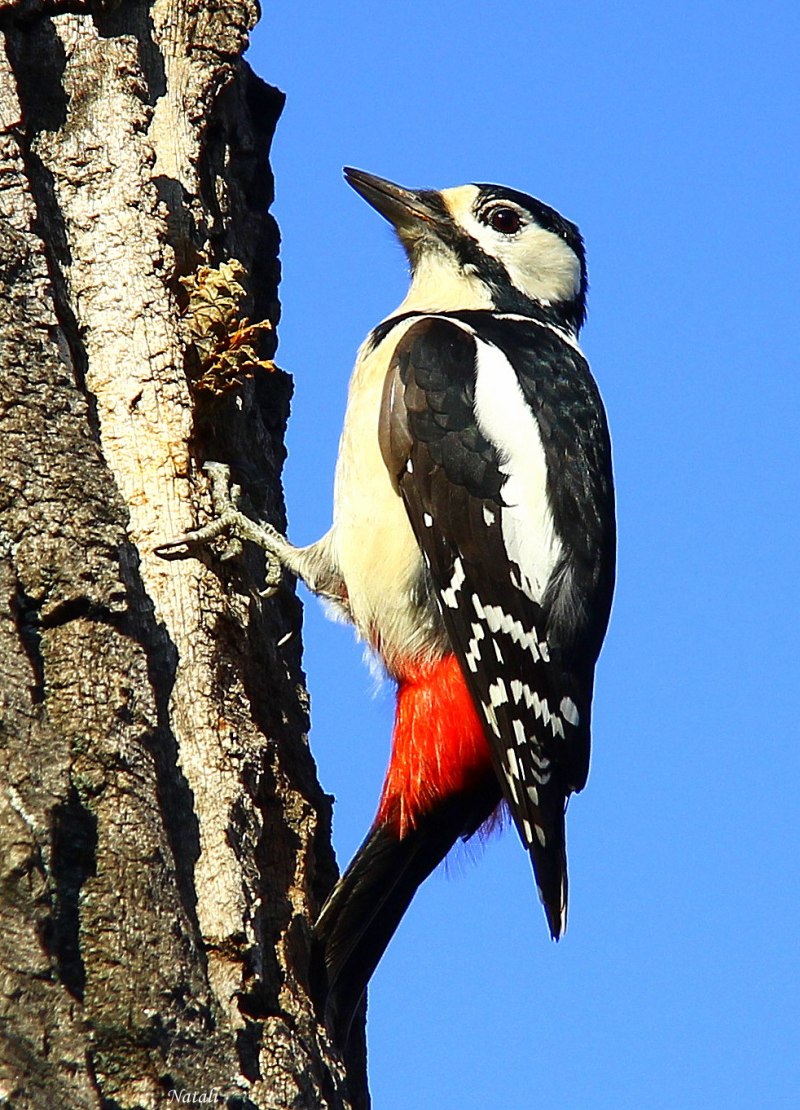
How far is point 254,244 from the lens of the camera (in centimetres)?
388

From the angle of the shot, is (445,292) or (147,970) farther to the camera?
(445,292)

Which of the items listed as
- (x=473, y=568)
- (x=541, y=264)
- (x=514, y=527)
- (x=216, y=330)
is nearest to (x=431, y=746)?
(x=473, y=568)

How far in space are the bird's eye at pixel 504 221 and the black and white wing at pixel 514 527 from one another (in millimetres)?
786

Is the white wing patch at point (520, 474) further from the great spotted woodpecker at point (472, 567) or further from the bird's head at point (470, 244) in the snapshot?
the bird's head at point (470, 244)

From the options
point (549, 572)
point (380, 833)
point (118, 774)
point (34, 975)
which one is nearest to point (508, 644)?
point (549, 572)

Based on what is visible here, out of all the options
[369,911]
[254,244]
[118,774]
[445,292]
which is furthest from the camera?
[445,292]

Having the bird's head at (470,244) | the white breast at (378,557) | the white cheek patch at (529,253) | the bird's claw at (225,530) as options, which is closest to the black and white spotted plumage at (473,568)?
the white breast at (378,557)

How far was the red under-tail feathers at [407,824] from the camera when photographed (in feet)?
9.80

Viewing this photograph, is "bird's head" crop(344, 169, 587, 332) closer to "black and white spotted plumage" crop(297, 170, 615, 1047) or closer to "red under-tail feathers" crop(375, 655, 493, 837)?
"black and white spotted plumage" crop(297, 170, 615, 1047)

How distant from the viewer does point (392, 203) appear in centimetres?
450

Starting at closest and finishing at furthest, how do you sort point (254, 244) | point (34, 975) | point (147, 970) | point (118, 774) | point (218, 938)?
point (34, 975) < point (147, 970) < point (118, 774) < point (218, 938) < point (254, 244)

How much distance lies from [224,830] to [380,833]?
2.27ft

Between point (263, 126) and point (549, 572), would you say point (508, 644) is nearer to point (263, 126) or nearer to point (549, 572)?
point (549, 572)

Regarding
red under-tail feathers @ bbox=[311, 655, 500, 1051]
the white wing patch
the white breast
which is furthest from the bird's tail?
the white wing patch
